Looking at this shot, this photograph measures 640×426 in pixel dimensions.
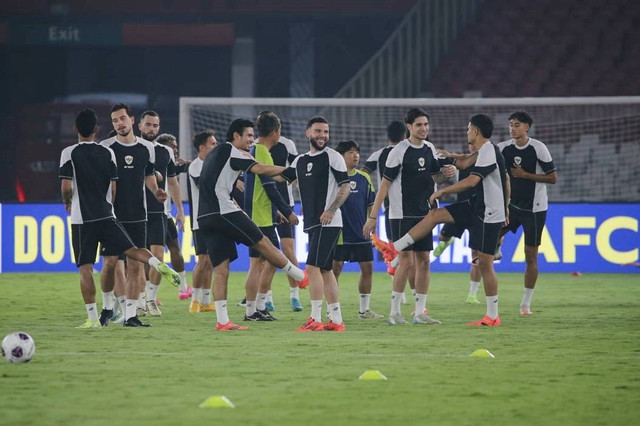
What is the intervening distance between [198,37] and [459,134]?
828 centimetres

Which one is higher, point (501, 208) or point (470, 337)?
point (501, 208)

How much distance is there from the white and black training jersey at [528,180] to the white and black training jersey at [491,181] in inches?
56.3

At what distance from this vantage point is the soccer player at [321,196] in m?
10.7

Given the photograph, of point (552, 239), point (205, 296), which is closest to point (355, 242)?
point (205, 296)

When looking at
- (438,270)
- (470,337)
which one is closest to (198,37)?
(438,270)

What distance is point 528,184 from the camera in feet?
42.4

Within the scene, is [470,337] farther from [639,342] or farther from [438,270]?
[438,270]

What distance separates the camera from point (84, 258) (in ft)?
36.0

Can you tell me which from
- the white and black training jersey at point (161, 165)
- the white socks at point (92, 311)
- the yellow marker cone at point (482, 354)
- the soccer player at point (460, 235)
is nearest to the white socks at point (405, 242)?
the soccer player at point (460, 235)

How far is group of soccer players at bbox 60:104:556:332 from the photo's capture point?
1080cm

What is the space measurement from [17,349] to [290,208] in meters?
3.89

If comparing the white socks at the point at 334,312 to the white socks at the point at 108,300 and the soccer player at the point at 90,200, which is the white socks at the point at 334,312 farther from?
the white socks at the point at 108,300

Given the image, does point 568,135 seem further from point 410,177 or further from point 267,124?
point 267,124

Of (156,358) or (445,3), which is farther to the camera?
(445,3)
